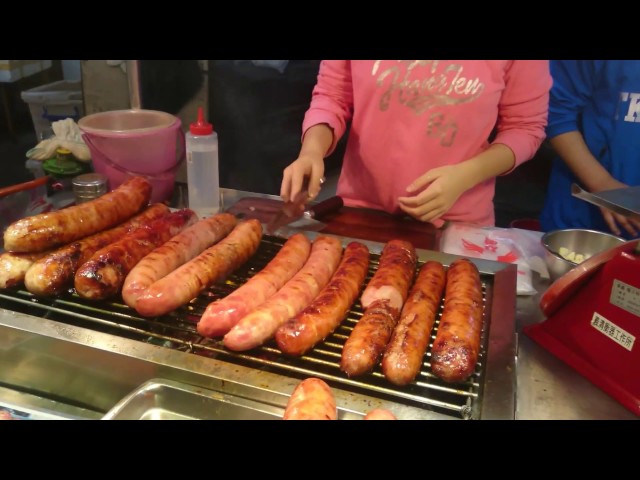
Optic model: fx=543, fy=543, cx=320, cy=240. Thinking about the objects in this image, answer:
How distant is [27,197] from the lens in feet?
10.4

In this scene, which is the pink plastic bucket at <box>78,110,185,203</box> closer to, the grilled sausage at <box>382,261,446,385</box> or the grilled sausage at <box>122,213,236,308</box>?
the grilled sausage at <box>122,213,236,308</box>

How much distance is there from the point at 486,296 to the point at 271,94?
199 inches

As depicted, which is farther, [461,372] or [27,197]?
[27,197]

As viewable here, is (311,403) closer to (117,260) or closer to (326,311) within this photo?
(326,311)

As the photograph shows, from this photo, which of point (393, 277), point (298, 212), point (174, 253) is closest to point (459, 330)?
point (393, 277)

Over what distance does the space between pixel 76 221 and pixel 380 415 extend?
66.4 inches

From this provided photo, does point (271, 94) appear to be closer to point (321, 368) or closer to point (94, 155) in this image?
point (94, 155)

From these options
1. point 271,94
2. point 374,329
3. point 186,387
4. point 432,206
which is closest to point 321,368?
point 374,329

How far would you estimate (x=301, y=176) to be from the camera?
290cm

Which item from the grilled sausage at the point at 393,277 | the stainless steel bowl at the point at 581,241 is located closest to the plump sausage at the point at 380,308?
the grilled sausage at the point at 393,277

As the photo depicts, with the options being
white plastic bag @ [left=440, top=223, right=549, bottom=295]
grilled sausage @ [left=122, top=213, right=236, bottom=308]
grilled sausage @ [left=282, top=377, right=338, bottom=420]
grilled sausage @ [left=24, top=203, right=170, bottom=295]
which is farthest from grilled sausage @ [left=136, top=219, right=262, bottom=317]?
white plastic bag @ [left=440, top=223, right=549, bottom=295]

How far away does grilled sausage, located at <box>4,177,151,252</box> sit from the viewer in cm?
231

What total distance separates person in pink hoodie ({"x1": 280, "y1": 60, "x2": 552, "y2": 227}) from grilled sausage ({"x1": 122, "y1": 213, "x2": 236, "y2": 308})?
43 centimetres

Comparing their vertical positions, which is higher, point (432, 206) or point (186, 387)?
point (432, 206)
